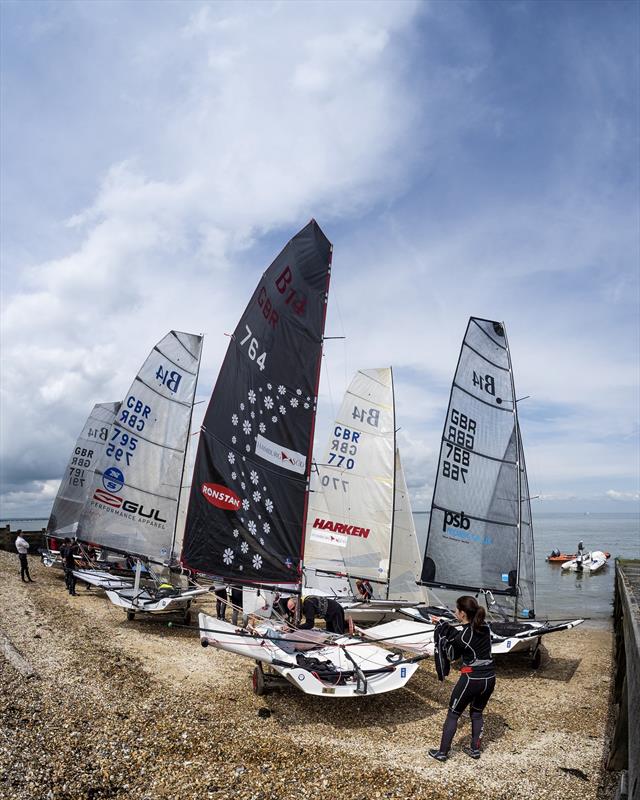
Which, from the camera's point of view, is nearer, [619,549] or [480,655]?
[480,655]

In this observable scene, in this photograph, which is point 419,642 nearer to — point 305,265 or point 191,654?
point 191,654

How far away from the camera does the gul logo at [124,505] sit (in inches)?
625

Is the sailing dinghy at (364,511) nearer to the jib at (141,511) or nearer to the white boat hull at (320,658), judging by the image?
the jib at (141,511)

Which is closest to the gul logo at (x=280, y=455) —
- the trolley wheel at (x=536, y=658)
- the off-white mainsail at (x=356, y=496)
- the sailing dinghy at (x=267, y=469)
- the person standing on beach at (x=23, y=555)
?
the sailing dinghy at (x=267, y=469)

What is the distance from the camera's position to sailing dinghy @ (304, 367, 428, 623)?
16516 mm

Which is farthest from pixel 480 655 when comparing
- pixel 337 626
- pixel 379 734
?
pixel 337 626

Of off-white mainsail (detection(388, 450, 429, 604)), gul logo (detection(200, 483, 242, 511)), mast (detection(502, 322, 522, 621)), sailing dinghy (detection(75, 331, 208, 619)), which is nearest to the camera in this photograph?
gul logo (detection(200, 483, 242, 511))

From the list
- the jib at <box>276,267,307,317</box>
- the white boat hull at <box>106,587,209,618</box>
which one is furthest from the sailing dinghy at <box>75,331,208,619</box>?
the jib at <box>276,267,307,317</box>

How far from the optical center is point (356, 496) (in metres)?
17.0

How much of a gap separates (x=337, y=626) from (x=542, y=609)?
57.1ft

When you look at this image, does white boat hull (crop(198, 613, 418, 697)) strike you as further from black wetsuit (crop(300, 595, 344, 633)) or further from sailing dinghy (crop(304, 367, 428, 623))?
sailing dinghy (crop(304, 367, 428, 623))

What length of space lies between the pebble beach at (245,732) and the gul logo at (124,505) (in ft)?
14.5

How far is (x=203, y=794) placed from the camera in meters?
5.53

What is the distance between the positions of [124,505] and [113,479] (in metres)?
0.88
